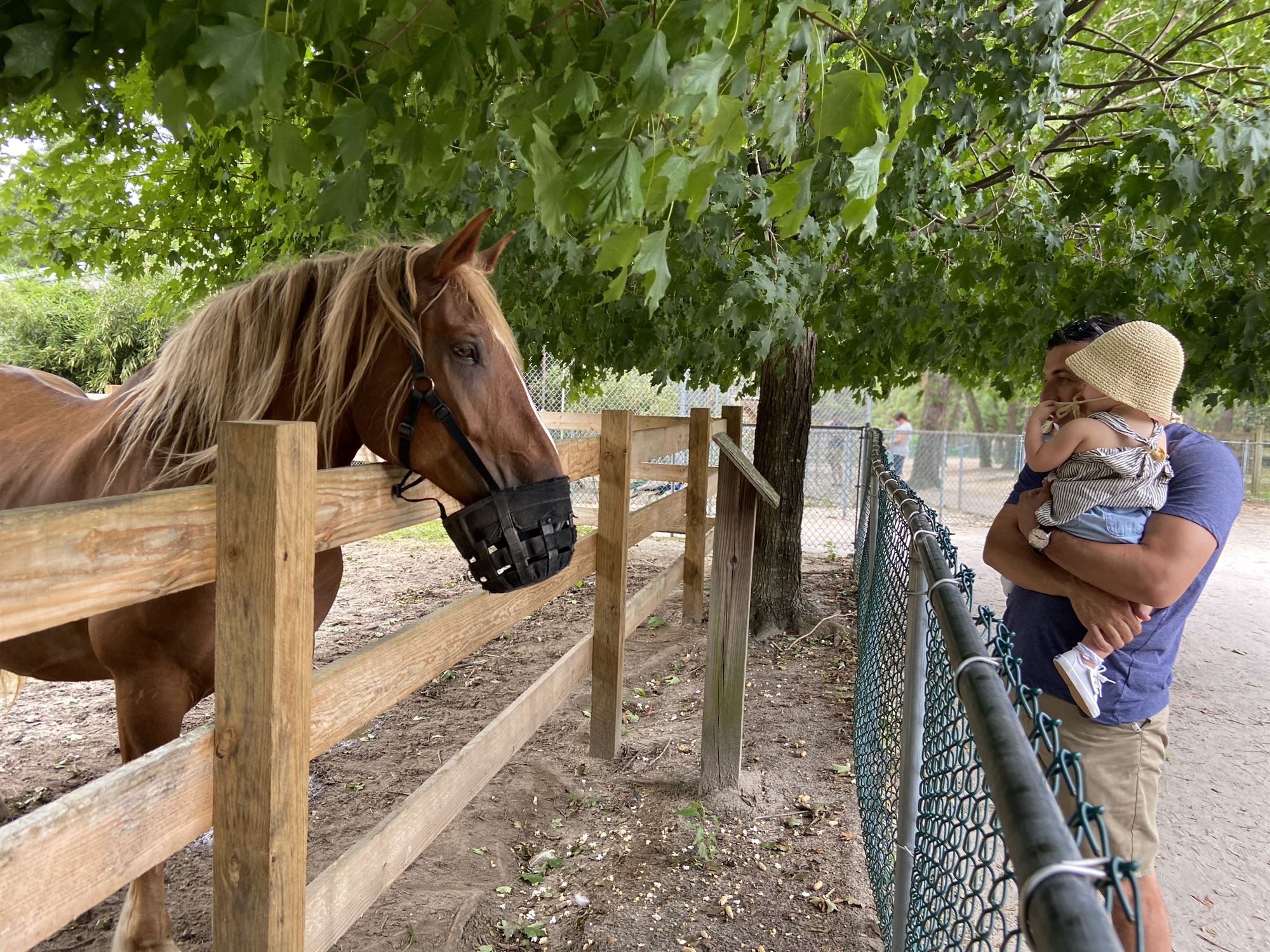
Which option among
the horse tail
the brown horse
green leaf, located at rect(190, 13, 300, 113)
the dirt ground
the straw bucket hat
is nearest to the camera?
green leaf, located at rect(190, 13, 300, 113)

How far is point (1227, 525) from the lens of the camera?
1898mm

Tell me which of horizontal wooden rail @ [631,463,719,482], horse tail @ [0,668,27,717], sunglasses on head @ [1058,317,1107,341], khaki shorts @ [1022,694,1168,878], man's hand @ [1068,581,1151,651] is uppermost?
sunglasses on head @ [1058,317,1107,341]

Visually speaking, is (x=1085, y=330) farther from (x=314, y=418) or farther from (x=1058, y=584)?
(x=314, y=418)

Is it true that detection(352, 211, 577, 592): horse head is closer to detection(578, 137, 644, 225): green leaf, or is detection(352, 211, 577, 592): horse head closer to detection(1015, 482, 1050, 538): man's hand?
detection(578, 137, 644, 225): green leaf

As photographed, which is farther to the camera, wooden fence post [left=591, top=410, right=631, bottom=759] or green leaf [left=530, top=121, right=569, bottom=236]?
wooden fence post [left=591, top=410, right=631, bottom=759]

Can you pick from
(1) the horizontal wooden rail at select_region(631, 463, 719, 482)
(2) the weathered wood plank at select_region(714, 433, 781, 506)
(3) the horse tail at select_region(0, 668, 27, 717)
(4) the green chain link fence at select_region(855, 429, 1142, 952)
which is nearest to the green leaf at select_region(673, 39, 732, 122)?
(4) the green chain link fence at select_region(855, 429, 1142, 952)

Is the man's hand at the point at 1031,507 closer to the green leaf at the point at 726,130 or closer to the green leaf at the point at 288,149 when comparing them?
the green leaf at the point at 726,130

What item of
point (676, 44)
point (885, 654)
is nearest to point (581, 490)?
point (885, 654)

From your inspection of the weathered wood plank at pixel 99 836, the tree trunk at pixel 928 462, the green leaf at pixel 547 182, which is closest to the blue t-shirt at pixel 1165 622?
the green leaf at pixel 547 182

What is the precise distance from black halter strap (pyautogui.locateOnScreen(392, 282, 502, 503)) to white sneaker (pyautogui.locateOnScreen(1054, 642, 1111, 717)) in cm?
149

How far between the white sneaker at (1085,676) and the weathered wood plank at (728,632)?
1788mm

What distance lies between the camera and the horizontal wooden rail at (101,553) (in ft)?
3.29

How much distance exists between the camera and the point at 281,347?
221 cm

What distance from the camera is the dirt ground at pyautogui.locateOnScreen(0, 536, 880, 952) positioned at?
8.80ft
